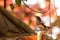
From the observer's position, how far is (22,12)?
1.89 m

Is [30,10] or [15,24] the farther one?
[30,10]

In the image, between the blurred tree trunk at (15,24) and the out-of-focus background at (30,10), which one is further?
the out-of-focus background at (30,10)

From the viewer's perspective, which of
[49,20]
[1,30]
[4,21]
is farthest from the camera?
[49,20]

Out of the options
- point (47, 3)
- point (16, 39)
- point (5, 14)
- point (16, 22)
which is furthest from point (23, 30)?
point (47, 3)

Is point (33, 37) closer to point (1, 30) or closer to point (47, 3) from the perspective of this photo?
point (1, 30)

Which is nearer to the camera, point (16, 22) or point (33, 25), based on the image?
point (16, 22)

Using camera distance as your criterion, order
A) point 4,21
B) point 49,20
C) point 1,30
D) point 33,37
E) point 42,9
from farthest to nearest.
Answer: point 42,9 → point 49,20 → point 4,21 → point 1,30 → point 33,37

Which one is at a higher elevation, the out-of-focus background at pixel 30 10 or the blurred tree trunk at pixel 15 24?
the out-of-focus background at pixel 30 10

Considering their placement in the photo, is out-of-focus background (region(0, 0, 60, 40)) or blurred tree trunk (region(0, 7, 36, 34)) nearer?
blurred tree trunk (region(0, 7, 36, 34))

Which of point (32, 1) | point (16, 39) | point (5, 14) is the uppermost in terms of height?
point (32, 1)

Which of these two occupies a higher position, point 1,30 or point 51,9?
point 51,9

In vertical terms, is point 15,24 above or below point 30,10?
below

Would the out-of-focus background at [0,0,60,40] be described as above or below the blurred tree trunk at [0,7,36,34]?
above

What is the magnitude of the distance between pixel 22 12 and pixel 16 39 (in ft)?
2.44
